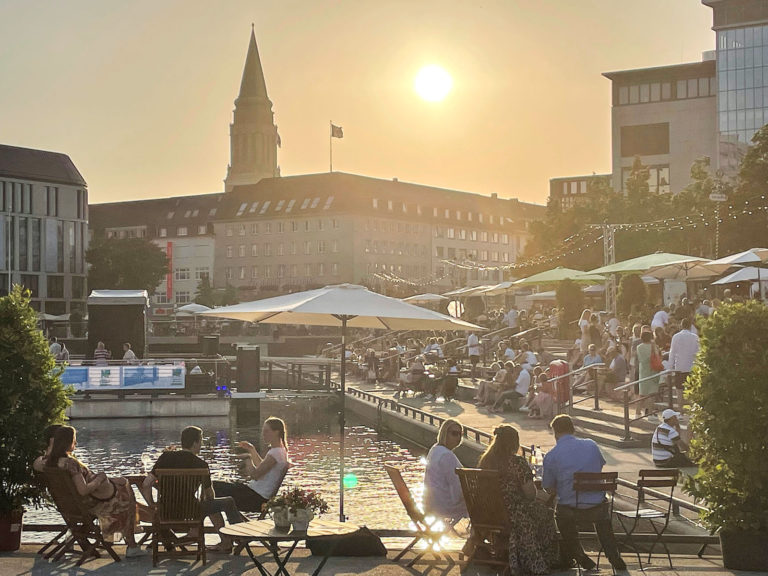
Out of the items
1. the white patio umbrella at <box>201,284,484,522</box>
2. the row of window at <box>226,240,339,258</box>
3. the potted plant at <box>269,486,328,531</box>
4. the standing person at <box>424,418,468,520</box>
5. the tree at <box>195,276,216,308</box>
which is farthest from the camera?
the row of window at <box>226,240,339,258</box>

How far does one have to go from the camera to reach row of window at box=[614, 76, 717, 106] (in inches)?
3871

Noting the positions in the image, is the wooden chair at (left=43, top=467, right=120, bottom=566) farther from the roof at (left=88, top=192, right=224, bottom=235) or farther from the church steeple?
the church steeple

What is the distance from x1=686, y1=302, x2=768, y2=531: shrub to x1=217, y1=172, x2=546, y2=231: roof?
118069 mm

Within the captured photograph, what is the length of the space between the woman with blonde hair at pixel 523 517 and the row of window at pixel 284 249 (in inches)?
4660

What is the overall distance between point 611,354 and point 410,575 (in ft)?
57.3

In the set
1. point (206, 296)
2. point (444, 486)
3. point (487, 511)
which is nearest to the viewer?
point (487, 511)

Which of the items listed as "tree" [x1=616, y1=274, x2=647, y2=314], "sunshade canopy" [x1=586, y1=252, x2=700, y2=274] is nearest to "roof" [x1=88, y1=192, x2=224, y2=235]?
"tree" [x1=616, y1=274, x2=647, y2=314]

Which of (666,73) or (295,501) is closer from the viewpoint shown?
(295,501)

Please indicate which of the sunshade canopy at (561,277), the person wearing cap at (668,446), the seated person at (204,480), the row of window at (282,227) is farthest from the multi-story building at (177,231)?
the seated person at (204,480)

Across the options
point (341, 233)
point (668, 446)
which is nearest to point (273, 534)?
point (668, 446)

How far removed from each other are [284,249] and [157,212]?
25705 millimetres

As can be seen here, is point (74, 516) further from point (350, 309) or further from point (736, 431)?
point (736, 431)

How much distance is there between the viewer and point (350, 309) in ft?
44.1

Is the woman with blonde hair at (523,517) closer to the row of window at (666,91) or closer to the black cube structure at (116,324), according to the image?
the black cube structure at (116,324)
